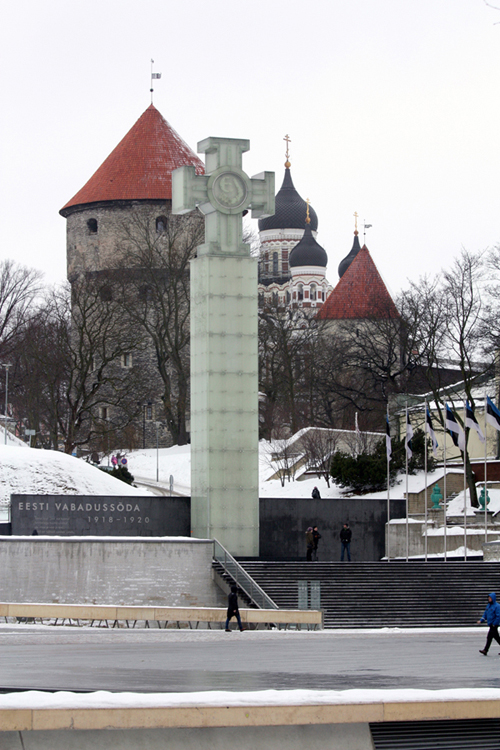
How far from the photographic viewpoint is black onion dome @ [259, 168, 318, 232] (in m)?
131

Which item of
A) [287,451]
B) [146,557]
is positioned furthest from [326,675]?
[287,451]

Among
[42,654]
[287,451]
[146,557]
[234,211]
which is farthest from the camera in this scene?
[287,451]

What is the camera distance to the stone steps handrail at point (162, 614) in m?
20.2

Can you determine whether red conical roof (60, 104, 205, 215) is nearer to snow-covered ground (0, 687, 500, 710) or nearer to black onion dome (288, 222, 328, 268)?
black onion dome (288, 222, 328, 268)

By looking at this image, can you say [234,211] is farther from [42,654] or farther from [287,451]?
[287,451]

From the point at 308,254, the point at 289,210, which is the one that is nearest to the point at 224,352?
the point at 308,254

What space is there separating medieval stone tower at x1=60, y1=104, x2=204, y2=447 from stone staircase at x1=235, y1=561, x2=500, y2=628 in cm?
3478

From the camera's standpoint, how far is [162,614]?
66.9 feet

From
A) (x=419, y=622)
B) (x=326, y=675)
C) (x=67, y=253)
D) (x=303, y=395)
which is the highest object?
(x=67, y=253)

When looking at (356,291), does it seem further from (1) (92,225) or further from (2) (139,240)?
(2) (139,240)

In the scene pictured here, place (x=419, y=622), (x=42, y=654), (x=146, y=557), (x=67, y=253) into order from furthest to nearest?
(x=67, y=253)
(x=146, y=557)
(x=419, y=622)
(x=42, y=654)

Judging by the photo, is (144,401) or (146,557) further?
(144,401)

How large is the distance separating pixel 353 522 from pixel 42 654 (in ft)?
64.1

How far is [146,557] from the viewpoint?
26250 millimetres
